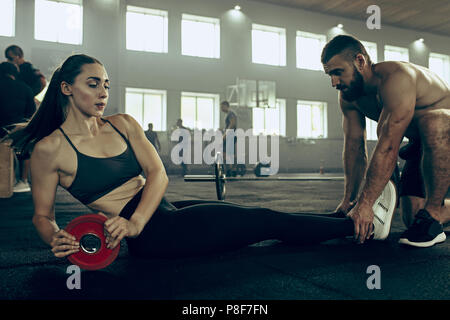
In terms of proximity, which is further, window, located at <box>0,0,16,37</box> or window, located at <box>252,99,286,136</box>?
window, located at <box>252,99,286,136</box>

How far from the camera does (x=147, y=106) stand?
393 inches

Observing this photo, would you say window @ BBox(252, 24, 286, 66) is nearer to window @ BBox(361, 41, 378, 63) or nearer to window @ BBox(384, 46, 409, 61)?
window @ BBox(361, 41, 378, 63)

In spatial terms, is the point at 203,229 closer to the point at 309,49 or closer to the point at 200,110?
the point at 200,110

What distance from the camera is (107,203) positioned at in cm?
140

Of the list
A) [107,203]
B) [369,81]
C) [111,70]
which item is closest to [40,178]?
[107,203]

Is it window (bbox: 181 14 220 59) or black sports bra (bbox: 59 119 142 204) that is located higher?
window (bbox: 181 14 220 59)

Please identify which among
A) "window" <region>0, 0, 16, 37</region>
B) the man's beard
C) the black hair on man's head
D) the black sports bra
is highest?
"window" <region>0, 0, 16, 37</region>

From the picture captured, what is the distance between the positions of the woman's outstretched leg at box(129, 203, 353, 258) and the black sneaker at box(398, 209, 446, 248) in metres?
0.51

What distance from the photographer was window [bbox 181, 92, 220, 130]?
10.2 meters

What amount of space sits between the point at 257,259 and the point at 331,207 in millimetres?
1802

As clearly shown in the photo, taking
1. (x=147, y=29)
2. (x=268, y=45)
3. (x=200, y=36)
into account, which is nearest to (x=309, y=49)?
(x=268, y=45)

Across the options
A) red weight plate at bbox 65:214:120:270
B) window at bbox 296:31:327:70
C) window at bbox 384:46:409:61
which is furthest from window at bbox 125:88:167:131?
red weight plate at bbox 65:214:120:270

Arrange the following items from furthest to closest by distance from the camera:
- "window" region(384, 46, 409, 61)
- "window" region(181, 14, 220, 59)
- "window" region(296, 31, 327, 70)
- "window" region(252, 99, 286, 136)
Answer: "window" region(384, 46, 409, 61)
"window" region(296, 31, 327, 70)
"window" region(252, 99, 286, 136)
"window" region(181, 14, 220, 59)

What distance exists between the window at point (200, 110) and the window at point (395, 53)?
593 centimetres
